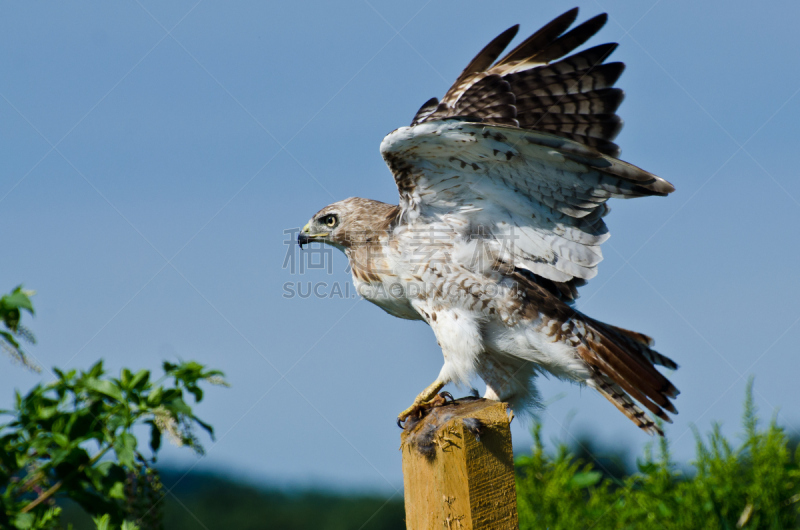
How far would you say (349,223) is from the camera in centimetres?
455

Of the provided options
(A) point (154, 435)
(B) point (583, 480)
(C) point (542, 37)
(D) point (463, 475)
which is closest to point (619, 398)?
(B) point (583, 480)

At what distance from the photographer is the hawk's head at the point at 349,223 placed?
4367 mm

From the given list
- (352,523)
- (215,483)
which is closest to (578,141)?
(352,523)

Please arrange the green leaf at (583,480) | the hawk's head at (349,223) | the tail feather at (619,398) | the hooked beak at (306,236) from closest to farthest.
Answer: the tail feather at (619,398), the hawk's head at (349,223), the green leaf at (583,480), the hooked beak at (306,236)

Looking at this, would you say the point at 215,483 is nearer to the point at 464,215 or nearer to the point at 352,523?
the point at 352,523

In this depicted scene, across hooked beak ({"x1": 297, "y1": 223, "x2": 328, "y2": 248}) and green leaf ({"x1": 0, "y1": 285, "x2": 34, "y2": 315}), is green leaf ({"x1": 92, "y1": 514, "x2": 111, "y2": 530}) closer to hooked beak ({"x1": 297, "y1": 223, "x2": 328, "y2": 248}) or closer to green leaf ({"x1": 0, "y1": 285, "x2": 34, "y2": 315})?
green leaf ({"x1": 0, "y1": 285, "x2": 34, "y2": 315})

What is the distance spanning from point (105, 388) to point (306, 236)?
2.39 metres

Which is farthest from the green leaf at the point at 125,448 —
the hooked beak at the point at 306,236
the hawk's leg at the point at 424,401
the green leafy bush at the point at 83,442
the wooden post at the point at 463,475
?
the hooked beak at the point at 306,236

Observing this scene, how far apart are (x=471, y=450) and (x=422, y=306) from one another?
1.50 metres

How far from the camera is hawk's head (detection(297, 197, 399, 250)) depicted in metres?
4.37

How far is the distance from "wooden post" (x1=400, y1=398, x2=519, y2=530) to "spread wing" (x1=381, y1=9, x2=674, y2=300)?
157 cm

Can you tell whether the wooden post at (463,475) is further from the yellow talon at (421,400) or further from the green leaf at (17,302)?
the green leaf at (17,302)

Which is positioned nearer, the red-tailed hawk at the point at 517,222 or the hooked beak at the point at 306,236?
the red-tailed hawk at the point at 517,222

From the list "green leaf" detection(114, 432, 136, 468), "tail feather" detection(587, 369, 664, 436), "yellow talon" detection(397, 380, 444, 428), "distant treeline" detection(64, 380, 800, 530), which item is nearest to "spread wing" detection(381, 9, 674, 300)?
"tail feather" detection(587, 369, 664, 436)
